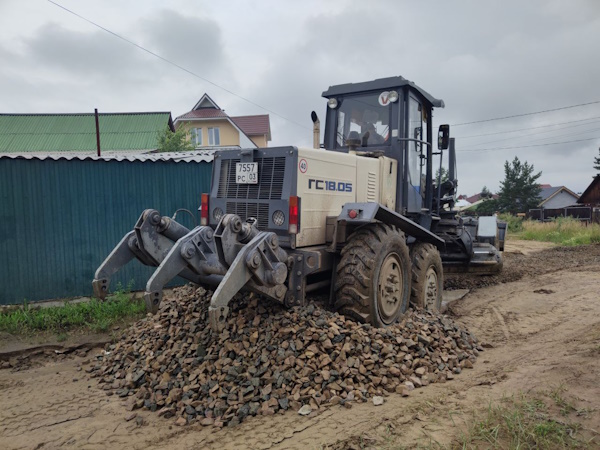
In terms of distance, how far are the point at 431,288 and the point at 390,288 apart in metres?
1.48

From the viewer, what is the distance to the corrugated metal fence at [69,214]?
6.78 metres

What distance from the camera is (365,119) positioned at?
6320 mm

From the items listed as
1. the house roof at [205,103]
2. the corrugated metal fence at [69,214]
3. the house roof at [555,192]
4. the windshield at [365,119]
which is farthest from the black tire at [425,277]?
the house roof at [555,192]

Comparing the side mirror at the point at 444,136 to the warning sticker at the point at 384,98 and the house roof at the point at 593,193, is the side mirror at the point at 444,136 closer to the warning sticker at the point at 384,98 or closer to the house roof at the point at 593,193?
the warning sticker at the point at 384,98

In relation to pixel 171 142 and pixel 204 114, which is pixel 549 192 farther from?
pixel 171 142

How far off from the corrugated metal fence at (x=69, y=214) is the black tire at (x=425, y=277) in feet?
14.1

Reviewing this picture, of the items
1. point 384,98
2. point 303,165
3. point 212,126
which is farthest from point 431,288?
point 212,126

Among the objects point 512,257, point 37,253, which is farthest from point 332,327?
point 512,257

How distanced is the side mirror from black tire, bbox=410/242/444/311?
1568 mm

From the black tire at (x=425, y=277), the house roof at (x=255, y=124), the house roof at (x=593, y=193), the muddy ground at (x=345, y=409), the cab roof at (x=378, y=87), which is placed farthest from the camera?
the house roof at (x=593, y=193)

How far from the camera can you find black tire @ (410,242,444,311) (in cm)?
A: 574

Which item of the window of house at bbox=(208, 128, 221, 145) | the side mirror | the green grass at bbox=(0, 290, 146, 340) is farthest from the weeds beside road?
the window of house at bbox=(208, 128, 221, 145)

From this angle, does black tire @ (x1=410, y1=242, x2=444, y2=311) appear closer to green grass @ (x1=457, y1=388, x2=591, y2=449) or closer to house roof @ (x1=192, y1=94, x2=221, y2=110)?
green grass @ (x1=457, y1=388, x2=591, y2=449)

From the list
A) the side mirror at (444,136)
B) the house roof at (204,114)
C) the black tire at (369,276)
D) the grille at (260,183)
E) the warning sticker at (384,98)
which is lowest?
the black tire at (369,276)
